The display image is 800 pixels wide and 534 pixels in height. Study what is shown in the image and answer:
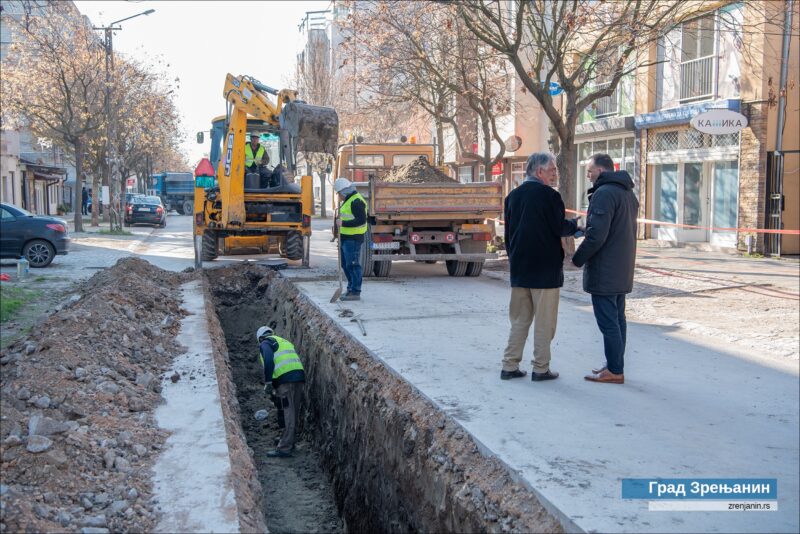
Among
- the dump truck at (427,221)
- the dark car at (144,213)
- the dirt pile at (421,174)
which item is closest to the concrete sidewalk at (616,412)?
the dump truck at (427,221)

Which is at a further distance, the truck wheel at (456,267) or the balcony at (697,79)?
the balcony at (697,79)

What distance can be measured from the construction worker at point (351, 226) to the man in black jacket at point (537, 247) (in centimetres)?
475

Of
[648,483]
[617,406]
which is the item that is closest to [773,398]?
[617,406]

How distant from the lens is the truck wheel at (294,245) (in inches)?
643

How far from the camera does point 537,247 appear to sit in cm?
636

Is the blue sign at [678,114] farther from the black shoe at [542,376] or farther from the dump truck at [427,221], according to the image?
the black shoe at [542,376]

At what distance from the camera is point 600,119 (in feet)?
82.9

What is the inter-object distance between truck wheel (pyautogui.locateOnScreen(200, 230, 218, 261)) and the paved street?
533cm

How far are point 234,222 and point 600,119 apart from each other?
46.3ft

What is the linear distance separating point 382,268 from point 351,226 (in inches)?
124

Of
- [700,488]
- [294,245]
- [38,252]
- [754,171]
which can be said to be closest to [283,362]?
[700,488]

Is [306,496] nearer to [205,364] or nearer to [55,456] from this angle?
[205,364]

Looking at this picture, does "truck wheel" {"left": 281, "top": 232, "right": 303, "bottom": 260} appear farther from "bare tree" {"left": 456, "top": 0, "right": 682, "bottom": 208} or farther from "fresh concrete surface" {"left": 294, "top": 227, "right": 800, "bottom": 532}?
"fresh concrete surface" {"left": 294, "top": 227, "right": 800, "bottom": 532}

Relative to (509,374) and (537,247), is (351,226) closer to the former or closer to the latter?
(509,374)
